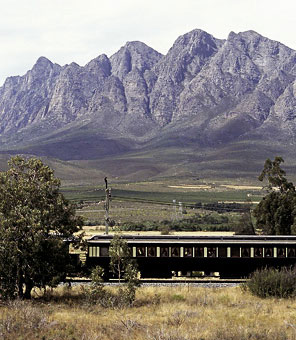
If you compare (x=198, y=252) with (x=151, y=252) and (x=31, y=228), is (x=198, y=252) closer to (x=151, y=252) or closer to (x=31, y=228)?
(x=151, y=252)

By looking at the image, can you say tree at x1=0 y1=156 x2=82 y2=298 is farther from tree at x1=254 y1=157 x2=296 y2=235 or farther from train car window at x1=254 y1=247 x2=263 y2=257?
tree at x1=254 y1=157 x2=296 y2=235

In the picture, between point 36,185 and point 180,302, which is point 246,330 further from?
point 36,185

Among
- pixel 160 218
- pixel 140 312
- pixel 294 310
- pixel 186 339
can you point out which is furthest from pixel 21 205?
pixel 160 218

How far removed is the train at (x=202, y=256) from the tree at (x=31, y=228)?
700cm

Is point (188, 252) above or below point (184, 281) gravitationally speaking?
above

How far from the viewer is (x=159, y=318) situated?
2280 centimetres

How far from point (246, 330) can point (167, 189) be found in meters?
156

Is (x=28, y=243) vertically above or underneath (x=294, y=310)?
above

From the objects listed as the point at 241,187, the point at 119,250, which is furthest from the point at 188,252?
the point at 241,187

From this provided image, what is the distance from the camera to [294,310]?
24.5 metres

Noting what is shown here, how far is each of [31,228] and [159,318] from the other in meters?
7.62

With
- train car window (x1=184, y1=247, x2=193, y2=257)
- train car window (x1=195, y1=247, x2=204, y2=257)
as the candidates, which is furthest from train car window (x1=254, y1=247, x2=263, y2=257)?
train car window (x1=184, y1=247, x2=193, y2=257)

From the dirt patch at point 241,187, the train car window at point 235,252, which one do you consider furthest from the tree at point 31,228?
the dirt patch at point 241,187

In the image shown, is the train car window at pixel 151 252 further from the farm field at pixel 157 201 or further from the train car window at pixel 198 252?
the farm field at pixel 157 201
